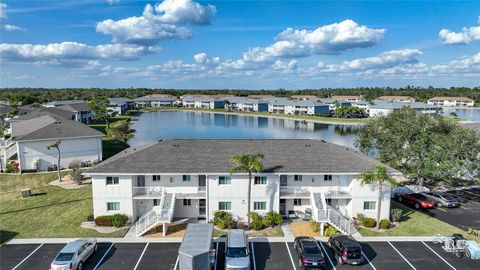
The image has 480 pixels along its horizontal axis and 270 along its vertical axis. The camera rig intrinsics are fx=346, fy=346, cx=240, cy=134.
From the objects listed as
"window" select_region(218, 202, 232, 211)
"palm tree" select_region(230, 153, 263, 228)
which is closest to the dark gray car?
"palm tree" select_region(230, 153, 263, 228)

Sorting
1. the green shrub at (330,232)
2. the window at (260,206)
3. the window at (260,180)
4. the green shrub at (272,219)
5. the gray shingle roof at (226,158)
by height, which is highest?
the gray shingle roof at (226,158)

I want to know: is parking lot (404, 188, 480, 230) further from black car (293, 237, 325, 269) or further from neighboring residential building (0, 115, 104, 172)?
neighboring residential building (0, 115, 104, 172)

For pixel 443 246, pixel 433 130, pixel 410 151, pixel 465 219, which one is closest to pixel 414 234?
pixel 443 246

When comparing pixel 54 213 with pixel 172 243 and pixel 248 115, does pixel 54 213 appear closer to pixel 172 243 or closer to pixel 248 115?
pixel 172 243

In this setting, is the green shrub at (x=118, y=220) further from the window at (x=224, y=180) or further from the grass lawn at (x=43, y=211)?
the window at (x=224, y=180)

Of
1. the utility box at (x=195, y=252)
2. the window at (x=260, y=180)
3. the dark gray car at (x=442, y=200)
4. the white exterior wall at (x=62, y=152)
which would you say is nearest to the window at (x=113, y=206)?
the utility box at (x=195, y=252)

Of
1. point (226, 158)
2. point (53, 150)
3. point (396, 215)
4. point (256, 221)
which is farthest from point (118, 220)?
point (53, 150)

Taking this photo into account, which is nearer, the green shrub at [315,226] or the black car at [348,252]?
the black car at [348,252]
